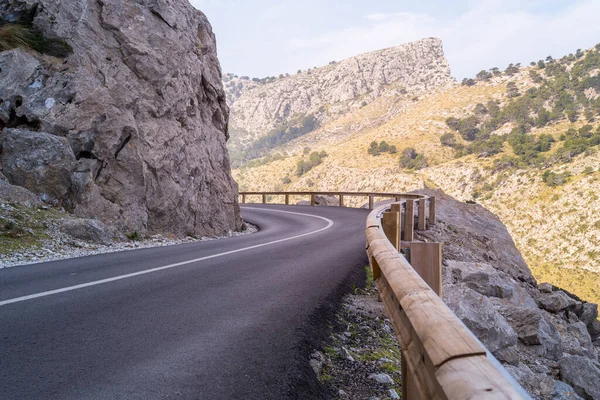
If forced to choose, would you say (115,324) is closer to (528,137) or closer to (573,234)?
(573,234)

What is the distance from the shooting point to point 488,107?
281 feet

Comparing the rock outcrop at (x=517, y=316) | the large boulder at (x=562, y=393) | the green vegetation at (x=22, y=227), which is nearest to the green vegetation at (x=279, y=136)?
the rock outcrop at (x=517, y=316)

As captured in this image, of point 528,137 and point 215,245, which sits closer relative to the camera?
point 215,245

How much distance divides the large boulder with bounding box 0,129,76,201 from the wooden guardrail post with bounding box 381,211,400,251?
9.45m

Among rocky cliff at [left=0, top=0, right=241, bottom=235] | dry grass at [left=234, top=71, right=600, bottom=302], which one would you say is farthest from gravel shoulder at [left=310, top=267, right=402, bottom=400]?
dry grass at [left=234, top=71, right=600, bottom=302]

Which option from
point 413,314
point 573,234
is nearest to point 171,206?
point 413,314

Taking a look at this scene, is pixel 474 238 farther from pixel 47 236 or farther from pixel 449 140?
pixel 449 140

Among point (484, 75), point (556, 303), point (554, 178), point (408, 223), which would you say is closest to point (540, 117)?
point (554, 178)

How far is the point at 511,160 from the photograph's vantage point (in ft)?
196

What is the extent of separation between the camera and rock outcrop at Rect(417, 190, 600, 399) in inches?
224

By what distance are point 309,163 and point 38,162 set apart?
75111mm

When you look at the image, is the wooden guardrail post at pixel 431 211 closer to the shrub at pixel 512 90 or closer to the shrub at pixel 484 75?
the shrub at pixel 512 90

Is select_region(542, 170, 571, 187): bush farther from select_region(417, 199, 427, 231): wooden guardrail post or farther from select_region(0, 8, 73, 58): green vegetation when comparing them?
select_region(0, 8, 73, 58): green vegetation

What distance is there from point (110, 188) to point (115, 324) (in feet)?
33.5
